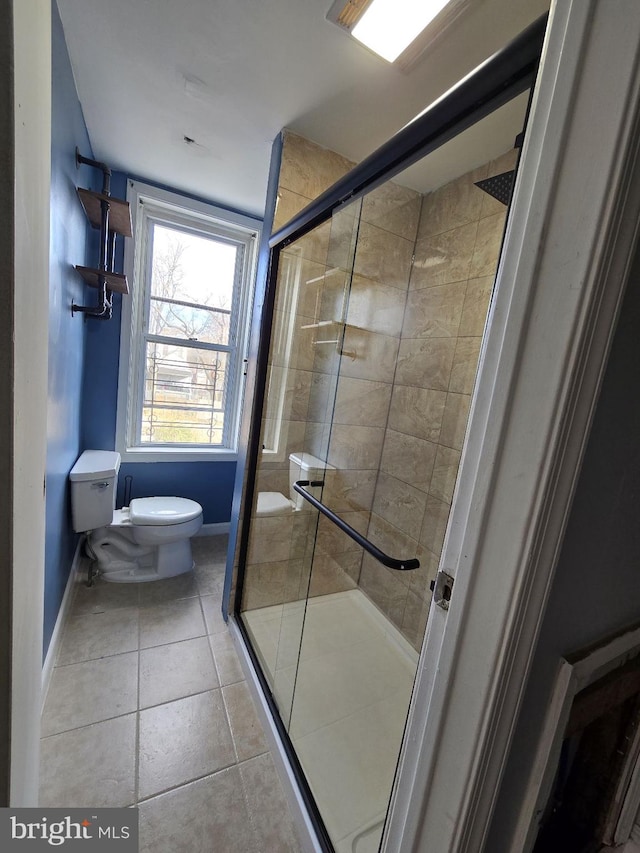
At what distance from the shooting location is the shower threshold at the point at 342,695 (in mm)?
1145

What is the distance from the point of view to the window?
7.91 ft

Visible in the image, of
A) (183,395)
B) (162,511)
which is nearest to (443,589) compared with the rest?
(162,511)

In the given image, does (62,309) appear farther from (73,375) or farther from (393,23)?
(393,23)

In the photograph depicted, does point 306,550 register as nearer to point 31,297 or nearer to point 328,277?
point 328,277

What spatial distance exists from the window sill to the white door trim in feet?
8.08

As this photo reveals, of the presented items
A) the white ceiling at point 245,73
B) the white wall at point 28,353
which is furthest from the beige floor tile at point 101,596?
the white ceiling at point 245,73

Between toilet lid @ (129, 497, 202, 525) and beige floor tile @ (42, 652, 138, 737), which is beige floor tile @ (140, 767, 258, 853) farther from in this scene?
toilet lid @ (129, 497, 202, 525)

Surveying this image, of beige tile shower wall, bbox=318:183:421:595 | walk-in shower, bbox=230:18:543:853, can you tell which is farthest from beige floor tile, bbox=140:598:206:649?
beige tile shower wall, bbox=318:183:421:595

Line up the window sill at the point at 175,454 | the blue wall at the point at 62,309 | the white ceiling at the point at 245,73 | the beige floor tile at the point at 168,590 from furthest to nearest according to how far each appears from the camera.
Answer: the window sill at the point at 175,454
the beige floor tile at the point at 168,590
the blue wall at the point at 62,309
the white ceiling at the point at 245,73

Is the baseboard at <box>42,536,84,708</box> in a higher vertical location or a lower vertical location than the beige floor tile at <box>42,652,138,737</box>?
higher

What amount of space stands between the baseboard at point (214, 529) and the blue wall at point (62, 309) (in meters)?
0.98

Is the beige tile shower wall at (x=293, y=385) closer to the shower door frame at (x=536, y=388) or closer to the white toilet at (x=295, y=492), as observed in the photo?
the white toilet at (x=295, y=492)

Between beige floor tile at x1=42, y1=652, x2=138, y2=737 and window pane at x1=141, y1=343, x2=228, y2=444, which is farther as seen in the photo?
window pane at x1=141, y1=343, x2=228, y2=444

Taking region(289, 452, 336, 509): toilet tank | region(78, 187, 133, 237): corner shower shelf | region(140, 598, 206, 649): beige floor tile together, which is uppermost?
region(78, 187, 133, 237): corner shower shelf
